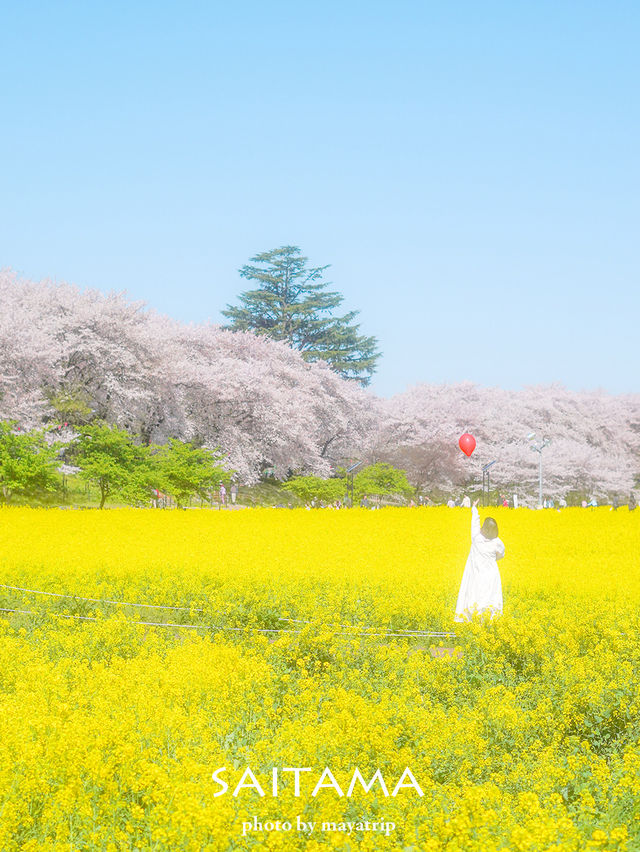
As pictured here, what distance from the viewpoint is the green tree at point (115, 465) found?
24188 millimetres

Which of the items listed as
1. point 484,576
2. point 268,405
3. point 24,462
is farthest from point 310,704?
point 268,405

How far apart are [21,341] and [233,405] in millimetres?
11714

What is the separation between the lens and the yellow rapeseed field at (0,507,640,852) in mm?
4125

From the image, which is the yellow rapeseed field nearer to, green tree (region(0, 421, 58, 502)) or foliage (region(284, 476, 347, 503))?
green tree (region(0, 421, 58, 502))

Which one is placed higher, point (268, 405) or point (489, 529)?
point (268, 405)

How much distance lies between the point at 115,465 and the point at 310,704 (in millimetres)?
19069

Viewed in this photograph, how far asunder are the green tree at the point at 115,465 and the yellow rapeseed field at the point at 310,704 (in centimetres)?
1024

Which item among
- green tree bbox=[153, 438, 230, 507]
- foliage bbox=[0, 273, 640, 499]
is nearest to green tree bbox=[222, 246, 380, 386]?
foliage bbox=[0, 273, 640, 499]

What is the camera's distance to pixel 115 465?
24.5 meters

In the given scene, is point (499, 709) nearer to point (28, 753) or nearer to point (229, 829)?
point (229, 829)

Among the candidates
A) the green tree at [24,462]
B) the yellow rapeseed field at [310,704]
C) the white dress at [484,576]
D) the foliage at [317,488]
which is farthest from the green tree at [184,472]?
the white dress at [484,576]

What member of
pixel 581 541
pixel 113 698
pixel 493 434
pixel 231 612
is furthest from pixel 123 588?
pixel 493 434

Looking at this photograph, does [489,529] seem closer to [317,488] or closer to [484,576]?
[484,576]

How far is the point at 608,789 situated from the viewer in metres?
4.84
